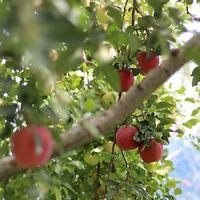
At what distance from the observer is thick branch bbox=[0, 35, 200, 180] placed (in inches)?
10.2

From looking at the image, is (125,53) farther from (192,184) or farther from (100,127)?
(192,184)

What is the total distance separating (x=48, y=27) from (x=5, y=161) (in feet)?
0.58

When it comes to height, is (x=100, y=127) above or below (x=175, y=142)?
above

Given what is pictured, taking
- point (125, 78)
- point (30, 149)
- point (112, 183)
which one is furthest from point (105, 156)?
point (30, 149)

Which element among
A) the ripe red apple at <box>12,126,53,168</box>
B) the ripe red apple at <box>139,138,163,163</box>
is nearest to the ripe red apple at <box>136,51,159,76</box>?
the ripe red apple at <box>139,138,163,163</box>

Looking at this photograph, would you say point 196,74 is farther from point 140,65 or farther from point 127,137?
point 127,137

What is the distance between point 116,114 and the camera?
0.27 metres

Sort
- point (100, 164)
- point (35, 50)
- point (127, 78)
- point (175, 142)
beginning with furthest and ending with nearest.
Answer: point (175, 142) < point (100, 164) < point (127, 78) < point (35, 50)

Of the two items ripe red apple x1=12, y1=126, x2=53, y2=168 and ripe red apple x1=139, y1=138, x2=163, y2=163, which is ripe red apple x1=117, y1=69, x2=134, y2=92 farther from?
ripe red apple x1=12, y1=126, x2=53, y2=168

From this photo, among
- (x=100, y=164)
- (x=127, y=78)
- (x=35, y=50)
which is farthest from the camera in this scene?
(x=100, y=164)

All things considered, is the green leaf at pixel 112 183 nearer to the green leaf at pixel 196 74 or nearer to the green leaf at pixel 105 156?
the green leaf at pixel 105 156

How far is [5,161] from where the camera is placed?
0.25 m

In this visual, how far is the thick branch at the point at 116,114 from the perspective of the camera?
0.85 feet

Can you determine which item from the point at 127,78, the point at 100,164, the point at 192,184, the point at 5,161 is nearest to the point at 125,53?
the point at 127,78
